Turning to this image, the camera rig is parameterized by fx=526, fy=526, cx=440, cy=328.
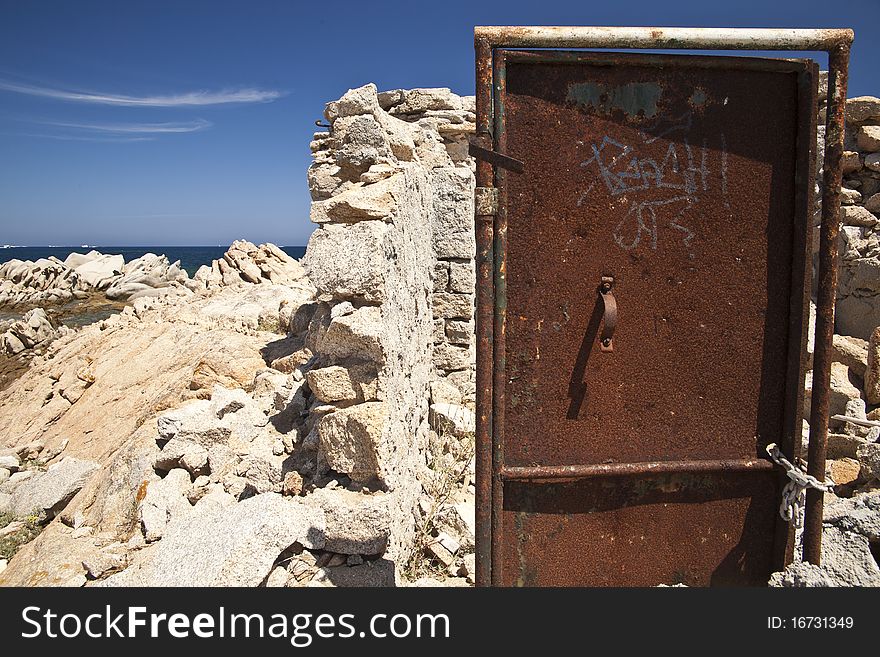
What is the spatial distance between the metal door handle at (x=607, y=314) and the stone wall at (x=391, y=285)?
3.99 feet

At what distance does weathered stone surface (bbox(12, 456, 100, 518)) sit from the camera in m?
4.27

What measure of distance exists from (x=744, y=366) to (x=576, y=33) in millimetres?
1317

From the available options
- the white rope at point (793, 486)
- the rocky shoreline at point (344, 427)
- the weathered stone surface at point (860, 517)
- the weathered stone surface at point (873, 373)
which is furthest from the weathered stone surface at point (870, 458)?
the white rope at point (793, 486)

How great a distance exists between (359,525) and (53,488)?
3.32 m

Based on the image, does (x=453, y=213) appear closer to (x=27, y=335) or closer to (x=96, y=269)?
(x=27, y=335)

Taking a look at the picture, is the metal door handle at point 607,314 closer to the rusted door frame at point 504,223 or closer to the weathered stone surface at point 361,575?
the rusted door frame at point 504,223

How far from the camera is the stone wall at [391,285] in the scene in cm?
275

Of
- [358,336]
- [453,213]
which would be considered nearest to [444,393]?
[453,213]

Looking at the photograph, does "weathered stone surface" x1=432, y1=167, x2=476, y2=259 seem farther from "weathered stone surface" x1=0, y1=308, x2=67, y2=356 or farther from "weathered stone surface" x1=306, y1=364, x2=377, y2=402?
"weathered stone surface" x1=0, y1=308, x2=67, y2=356

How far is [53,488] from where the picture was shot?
4.37 metres

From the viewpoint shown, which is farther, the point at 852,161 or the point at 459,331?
the point at 459,331

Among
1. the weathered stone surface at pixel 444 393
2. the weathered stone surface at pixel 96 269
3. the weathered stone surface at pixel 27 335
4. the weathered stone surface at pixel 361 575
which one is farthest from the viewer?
the weathered stone surface at pixel 96 269
